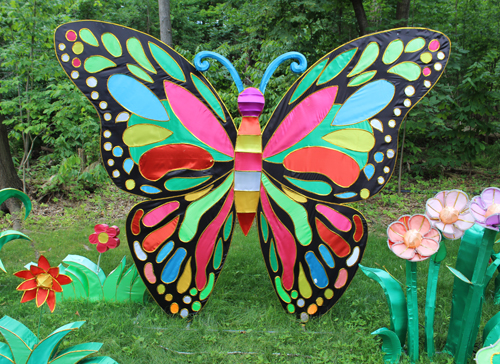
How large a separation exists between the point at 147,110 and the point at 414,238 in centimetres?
157

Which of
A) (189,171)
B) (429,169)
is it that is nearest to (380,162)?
(189,171)

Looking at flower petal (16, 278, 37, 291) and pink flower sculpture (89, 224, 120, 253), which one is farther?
pink flower sculpture (89, 224, 120, 253)

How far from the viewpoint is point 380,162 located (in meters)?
2.03

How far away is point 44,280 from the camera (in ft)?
5.10

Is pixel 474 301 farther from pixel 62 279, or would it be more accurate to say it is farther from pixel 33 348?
pixel 33 348

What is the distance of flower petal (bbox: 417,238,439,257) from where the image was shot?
62.5 inches

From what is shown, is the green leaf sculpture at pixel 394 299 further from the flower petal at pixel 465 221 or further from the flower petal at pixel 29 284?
the flower petal at pixel 29 284

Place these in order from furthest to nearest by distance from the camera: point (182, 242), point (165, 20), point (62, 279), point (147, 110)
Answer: point (165, 20) < point (182, 242) < point (147, 110) < point (62, 279)

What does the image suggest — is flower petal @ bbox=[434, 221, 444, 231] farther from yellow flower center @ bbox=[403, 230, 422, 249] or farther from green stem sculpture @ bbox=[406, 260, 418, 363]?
green stem sculpture @ bbox=[406, 260, 418, 363]

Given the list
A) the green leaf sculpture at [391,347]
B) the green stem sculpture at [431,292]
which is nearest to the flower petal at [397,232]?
the green stem sculpture at [431,292]

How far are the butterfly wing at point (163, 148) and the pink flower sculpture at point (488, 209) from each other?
4.22ft

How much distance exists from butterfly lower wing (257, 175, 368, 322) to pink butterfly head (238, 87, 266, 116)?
1.37ft

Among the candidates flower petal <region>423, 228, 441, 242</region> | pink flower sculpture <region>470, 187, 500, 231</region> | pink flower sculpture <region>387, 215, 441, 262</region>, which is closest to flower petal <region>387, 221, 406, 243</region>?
pink flower sculpture <region>387, 215, 441, 262</region>

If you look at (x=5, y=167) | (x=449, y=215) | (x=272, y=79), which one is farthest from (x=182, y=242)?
(x=5, y=167)
